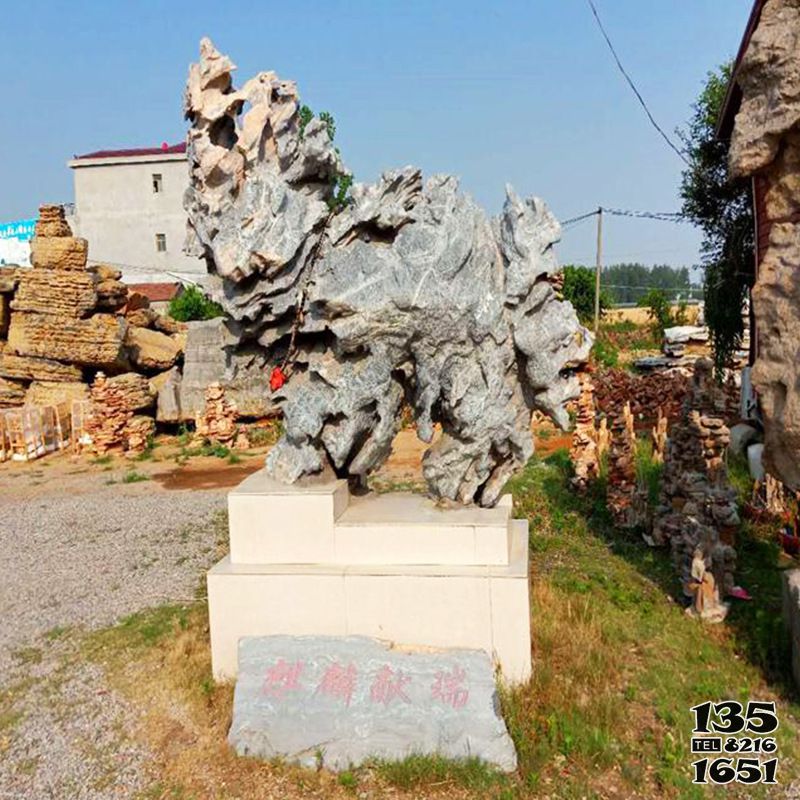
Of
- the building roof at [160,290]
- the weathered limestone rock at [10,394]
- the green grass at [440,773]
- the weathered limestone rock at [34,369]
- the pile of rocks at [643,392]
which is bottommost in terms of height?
the green grass at [440,773]

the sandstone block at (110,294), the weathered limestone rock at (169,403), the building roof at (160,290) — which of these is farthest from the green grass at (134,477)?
the building roof at (160,290)

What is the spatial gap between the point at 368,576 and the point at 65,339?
13.9 m

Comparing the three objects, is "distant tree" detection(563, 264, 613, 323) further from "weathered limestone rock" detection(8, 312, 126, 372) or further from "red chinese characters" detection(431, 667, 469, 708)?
"red chinese characters" detection(431, 667, 469, 708)

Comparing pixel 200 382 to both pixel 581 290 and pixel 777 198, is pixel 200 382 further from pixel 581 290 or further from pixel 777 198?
pixel 581 290

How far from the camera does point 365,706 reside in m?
3.97

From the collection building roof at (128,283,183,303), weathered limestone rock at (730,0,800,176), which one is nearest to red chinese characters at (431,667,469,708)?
weathered limestone rock at (730,0,800,176)

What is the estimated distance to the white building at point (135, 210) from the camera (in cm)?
2800

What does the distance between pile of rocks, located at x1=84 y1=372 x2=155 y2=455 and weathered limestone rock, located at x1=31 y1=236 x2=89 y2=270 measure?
105 inches

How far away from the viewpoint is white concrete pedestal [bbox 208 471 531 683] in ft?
14.1

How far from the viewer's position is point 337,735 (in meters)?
3.95

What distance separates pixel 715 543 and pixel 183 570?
16.2 ft

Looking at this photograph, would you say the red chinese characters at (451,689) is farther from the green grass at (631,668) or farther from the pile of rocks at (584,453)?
the pile of rocks at (584,453)

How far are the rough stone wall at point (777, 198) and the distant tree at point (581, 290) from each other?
22.2 meters

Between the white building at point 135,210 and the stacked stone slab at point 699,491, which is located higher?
the white building at point 135,210
